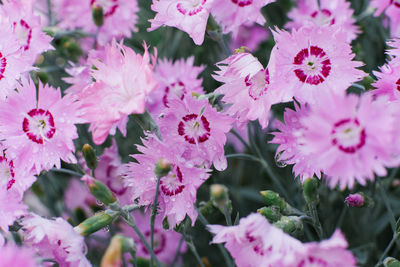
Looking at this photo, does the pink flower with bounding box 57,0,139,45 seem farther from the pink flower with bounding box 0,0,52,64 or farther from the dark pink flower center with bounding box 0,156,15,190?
the dark pink flower center with bounding box 0,156,15,190

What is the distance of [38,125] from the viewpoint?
1.15 meters

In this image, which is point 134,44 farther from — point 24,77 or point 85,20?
point 24,77

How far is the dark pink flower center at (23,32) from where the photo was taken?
1.23 meters

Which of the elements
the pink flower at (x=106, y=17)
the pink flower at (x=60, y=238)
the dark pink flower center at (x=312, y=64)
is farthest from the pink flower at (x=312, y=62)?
the pink flower at (x=106, y=17)

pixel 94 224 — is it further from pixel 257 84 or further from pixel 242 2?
pixel 242 2

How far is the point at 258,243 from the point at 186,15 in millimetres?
514

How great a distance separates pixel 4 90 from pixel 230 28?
0.51 m

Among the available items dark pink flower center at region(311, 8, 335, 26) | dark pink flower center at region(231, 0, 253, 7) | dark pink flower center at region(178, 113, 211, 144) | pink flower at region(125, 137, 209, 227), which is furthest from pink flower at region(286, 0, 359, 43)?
pink flower at region(125, 137, 209, 227)

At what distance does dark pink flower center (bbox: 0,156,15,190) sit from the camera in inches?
44.2

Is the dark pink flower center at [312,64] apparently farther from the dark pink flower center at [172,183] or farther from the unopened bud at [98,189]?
the unopened bud at [98,189]

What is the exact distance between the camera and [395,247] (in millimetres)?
1445

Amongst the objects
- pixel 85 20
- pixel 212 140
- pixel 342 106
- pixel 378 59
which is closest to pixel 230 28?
pixel 212 140

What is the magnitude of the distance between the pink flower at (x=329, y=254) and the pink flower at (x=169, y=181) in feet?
0.87

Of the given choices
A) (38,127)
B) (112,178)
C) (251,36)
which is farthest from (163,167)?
(251,36)
